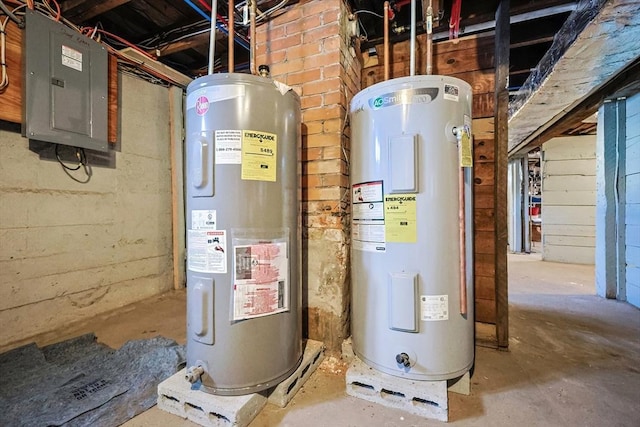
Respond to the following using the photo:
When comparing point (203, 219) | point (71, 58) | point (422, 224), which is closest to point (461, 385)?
point (422, 224)

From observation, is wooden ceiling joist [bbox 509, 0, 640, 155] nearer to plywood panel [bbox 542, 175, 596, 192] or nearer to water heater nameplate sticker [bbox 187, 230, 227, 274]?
water heater nameplate sticker [bbox 187, 230, 227, 274]

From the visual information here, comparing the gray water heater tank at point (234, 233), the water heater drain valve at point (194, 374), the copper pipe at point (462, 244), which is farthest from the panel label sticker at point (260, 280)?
the copper pipe at point (462, 244)

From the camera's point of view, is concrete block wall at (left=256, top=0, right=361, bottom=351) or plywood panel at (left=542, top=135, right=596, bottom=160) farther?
plywood panel at (left=542, top=135, right=596, bottom=160)

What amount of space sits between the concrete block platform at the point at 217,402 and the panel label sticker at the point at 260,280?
35 cm

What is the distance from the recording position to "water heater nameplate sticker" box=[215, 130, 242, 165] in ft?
4.02

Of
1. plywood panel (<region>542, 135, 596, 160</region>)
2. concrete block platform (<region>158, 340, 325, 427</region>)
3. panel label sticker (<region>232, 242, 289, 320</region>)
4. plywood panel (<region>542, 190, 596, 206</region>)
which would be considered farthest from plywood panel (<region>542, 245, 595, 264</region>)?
panel label sticker (<region>232, 242, 289, 320</region>)

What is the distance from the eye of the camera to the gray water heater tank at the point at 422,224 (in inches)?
52.6

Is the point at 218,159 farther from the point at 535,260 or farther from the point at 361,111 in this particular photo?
the point at 535,260

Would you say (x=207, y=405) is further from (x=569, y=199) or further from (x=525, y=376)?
(x=569, y=199)

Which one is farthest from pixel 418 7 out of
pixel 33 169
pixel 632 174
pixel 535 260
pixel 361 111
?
pixel 535 260

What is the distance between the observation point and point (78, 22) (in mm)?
2389

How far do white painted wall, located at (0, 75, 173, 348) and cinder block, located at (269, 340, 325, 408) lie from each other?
2.01 metres

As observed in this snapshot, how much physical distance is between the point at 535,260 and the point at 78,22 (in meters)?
7.22

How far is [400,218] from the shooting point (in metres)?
1.36
